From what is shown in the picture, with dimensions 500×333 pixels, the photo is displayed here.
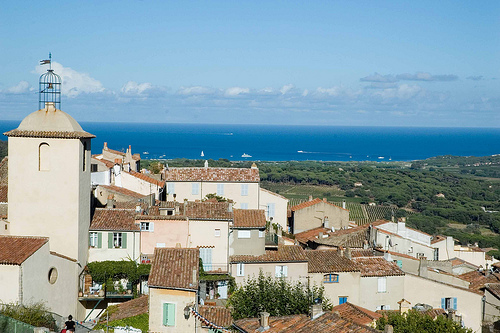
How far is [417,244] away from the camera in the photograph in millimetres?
40062

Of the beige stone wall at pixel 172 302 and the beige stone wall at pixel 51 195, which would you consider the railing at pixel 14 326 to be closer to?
the beige stone wall at pixel 172 302

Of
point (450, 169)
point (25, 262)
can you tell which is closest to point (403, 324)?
point (25, 262)

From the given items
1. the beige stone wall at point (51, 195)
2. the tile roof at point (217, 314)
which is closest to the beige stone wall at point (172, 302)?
the tile roof at point (217, 314)

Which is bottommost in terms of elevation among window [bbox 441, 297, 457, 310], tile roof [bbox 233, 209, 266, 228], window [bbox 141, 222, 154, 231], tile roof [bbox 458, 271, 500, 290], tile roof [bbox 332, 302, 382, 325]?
window [bbox 441, 297, 457, 310]

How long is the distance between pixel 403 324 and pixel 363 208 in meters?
59.1

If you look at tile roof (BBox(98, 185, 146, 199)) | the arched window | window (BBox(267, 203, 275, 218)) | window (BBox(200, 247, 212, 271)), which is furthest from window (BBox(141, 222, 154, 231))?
window (BBox(267, 203, 275, 218))

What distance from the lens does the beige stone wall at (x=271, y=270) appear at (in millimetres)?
30219

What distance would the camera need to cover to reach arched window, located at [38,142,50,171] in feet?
92.8

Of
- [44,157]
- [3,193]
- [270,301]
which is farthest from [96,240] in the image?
[270,301]

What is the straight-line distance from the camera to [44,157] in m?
28.4

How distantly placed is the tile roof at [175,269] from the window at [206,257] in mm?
4209

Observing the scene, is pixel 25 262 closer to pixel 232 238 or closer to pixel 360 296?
pixel 232 238

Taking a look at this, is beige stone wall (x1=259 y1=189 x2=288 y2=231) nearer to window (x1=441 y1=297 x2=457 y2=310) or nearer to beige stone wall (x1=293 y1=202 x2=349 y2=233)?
beige stone wall (x1=293 y1=202 x2=349 y2=233)

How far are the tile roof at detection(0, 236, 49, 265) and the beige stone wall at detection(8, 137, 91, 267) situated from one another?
1.90 meters
